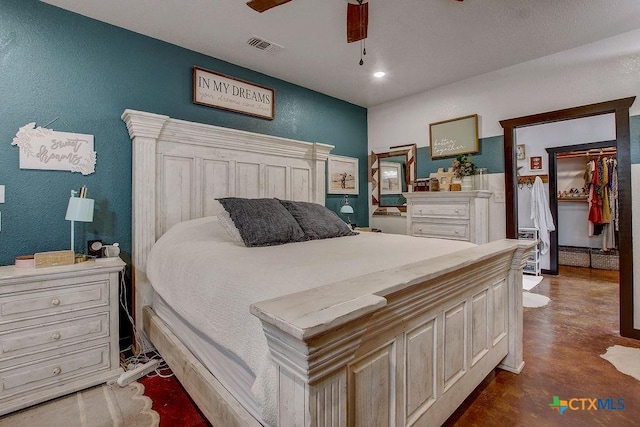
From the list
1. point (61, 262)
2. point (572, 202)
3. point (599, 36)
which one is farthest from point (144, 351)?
point (572, 202)

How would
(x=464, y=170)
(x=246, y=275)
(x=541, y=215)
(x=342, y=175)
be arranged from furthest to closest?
1. (x=541, y=215)
2. (x=342, y=175)
3. (x=464, y=170)
4. (x=246, y=275)

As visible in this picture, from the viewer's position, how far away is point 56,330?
1.83 meters

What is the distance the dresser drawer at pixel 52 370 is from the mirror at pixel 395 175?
11.7 feet

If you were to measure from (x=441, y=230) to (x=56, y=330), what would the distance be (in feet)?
11.3

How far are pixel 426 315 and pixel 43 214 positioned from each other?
261 centimetres

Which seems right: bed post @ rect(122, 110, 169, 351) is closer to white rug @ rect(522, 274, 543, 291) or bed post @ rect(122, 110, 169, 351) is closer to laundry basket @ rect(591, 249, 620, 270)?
white rug @ rect(522, 274, 543, 291)

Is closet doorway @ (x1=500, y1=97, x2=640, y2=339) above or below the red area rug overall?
above

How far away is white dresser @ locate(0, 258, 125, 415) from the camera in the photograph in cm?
170

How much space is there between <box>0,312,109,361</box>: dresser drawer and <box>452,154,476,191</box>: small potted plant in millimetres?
3556

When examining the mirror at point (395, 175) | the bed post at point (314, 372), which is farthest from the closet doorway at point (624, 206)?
the bed post at point (314, 372)

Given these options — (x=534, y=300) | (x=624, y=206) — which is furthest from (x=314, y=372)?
(x=534, y=300)

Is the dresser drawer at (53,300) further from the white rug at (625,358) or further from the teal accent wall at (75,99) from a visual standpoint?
the white rug at (625,358)

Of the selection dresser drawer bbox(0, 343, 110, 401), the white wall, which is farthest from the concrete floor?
dresser drawer bbox(0, 343, 110, 401)

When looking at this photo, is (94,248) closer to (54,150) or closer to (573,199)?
(54,150)
